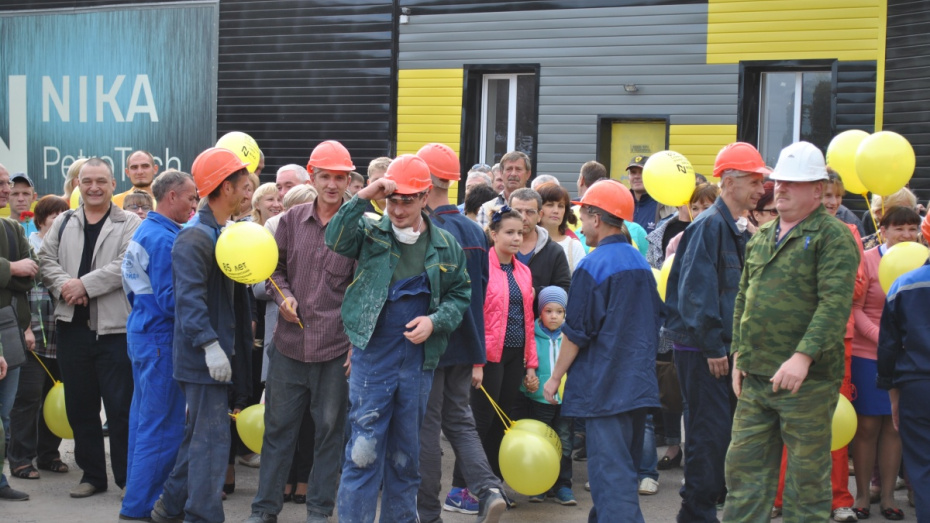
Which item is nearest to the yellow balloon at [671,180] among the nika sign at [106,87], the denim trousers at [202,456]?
the denim trousers at [202,456]

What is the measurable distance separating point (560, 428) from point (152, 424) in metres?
2.83

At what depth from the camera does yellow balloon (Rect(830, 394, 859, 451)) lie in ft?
21.6

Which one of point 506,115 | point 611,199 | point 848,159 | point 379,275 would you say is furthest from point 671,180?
point 506,115

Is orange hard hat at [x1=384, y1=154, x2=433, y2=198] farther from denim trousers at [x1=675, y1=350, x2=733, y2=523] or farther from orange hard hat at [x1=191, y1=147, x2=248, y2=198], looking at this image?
denim trousers at [x1=675, y1=350, x2=733, y2=523]

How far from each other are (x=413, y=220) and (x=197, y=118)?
44.0ft

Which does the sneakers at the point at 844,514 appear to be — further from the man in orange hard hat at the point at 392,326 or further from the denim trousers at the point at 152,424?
the denim trousers at the point at 152,424

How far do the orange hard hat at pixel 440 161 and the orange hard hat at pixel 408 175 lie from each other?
2.67 feet

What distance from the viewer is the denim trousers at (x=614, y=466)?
5.73m

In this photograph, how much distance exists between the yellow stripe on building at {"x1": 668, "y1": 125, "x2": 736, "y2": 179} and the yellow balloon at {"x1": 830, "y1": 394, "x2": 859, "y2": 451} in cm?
745

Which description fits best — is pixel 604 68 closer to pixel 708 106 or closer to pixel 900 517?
pixel 708 106

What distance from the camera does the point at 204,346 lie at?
5.97 metres

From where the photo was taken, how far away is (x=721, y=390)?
20.2ft

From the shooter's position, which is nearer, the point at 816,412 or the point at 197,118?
the point at 816,412

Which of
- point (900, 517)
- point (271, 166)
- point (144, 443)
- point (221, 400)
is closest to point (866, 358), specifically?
point (900, 517)
